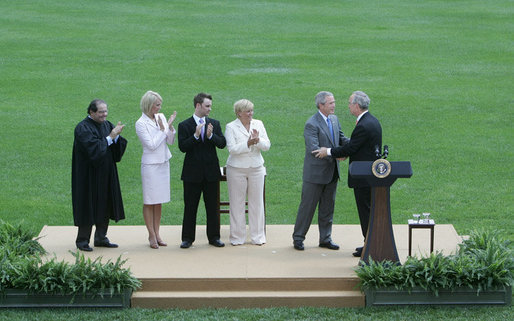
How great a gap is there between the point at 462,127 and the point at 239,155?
11353 millimetres

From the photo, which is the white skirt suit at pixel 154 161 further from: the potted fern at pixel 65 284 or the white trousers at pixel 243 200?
the potted fern at pixel 65 284

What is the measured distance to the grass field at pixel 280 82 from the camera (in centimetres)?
1672

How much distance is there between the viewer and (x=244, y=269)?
10.9m

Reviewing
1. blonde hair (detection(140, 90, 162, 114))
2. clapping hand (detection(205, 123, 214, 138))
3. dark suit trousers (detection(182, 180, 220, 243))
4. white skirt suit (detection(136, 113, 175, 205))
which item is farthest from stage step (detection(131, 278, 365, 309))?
blonde hair (detection(140, 90, 162, 114))

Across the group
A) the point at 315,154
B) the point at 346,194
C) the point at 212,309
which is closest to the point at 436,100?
the point at 346,194

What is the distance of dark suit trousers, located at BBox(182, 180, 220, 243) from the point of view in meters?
11.8

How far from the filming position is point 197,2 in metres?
40.9

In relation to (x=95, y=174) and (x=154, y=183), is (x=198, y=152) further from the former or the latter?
(x=95, y=174)

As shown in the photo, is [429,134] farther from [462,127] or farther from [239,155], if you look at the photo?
[239,155]

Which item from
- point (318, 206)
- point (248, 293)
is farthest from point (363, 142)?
point (248, 293)

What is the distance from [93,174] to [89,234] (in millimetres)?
837

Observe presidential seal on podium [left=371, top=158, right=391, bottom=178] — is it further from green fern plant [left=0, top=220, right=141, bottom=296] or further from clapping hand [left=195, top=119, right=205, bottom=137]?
green fern plant [left=0, top=220, right=141, bottom=296]

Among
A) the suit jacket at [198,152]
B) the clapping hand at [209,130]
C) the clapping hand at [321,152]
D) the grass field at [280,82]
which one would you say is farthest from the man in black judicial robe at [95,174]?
the grass field at [280,82]

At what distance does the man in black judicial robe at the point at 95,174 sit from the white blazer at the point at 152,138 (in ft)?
1.02
